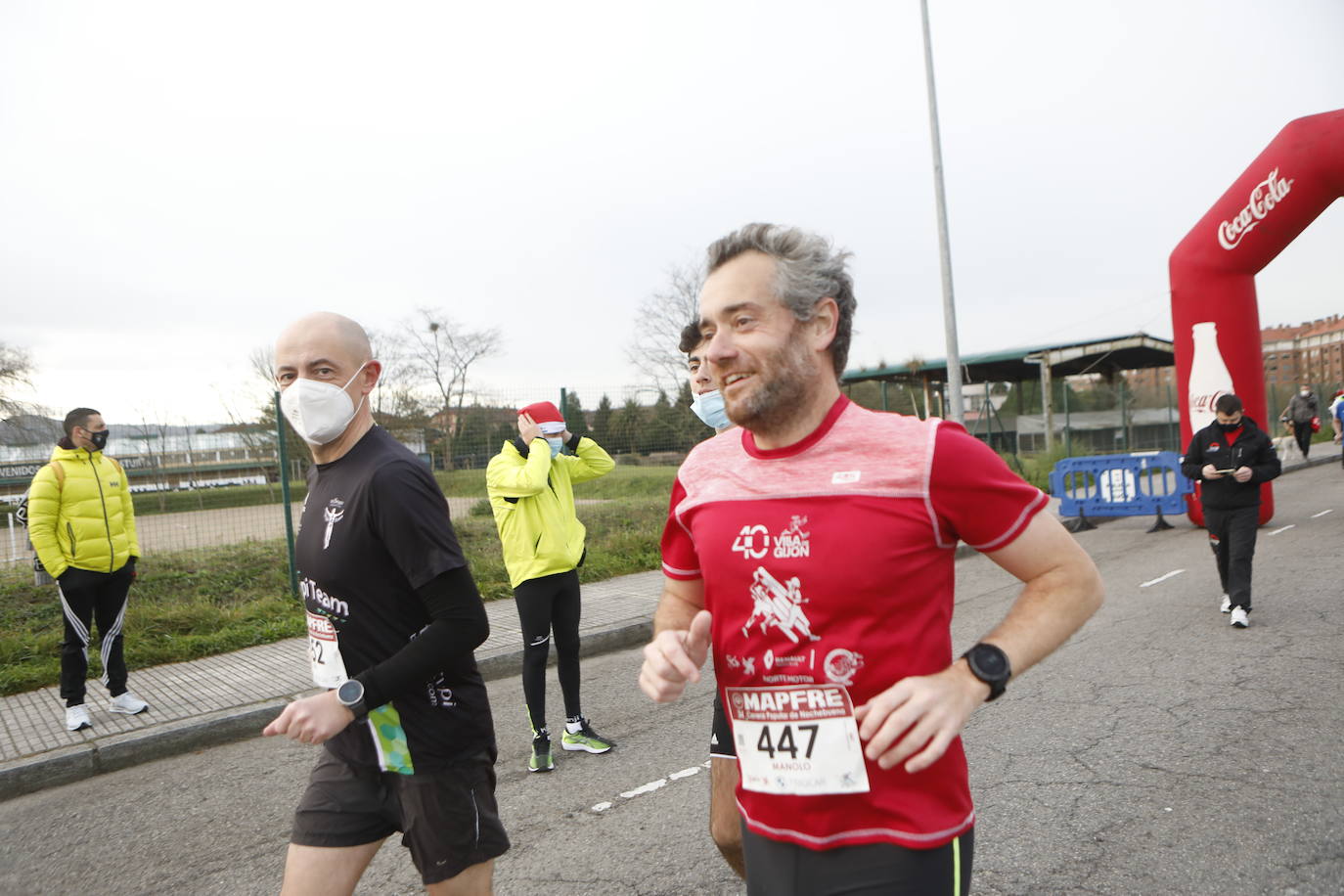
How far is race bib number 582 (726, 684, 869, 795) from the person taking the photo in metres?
1.58

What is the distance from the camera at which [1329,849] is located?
11.0 ft

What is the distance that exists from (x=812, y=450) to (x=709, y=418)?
2.50m

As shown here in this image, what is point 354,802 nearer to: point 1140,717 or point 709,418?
point 709,418

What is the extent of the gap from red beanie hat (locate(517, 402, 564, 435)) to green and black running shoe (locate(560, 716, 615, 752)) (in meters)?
1.75

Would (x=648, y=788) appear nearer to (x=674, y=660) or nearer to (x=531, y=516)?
(x=531, y=516)

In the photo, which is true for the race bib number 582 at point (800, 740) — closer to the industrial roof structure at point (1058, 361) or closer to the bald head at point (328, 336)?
the bald head at point (328, 336)

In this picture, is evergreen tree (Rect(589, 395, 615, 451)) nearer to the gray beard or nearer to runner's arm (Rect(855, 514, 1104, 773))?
the gray beard

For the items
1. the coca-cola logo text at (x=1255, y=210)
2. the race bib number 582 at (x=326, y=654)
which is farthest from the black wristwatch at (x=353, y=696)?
the coca-cola logo text at (x=1255, y=210)

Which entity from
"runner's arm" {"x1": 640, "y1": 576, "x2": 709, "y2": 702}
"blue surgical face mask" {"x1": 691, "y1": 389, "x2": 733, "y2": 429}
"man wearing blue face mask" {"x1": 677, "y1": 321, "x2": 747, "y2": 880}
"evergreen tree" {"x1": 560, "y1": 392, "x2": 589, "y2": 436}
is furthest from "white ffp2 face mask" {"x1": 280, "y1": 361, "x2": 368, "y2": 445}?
"evergreen tree" {"x1": 560, "y1": 392, "x2": 589, "y2": 436}

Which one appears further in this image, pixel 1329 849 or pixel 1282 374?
pixel 1282 374

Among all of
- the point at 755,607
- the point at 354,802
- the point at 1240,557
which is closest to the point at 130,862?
the point at 354,802

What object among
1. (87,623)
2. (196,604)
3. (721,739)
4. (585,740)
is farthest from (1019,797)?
(196,604)

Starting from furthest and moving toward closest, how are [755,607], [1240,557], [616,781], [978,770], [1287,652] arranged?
[1240,557] < [1287,652] < [616,781] < [978,770] < [755,607]

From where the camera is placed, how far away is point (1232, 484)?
725 cm
